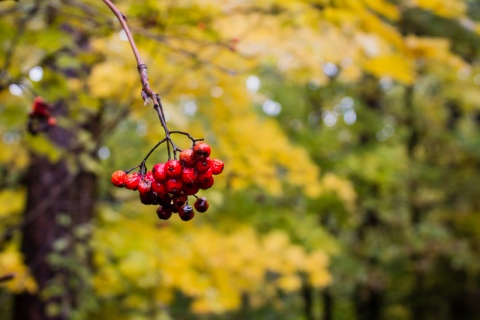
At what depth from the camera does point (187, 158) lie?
762 mm

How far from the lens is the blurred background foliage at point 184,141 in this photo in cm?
221

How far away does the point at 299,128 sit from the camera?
8.57 metres

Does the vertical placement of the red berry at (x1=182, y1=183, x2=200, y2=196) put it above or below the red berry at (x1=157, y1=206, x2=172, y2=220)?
above

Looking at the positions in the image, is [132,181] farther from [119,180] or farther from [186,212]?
[186,212]

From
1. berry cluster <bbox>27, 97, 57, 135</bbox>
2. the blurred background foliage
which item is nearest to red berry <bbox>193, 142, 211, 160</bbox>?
the blurred background foliage

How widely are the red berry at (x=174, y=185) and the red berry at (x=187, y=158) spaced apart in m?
0.03

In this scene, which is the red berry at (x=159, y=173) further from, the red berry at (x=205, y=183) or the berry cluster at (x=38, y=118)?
the berry cluster at (x=38, y=118)

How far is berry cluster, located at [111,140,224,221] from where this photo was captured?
76cm

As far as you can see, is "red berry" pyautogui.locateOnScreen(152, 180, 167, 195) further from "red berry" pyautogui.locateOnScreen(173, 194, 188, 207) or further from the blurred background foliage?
the blurred background foliage

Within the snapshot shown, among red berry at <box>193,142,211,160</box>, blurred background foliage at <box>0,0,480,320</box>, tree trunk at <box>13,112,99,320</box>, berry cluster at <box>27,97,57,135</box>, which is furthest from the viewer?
tree trunk at <box>13,112,99,320</box>

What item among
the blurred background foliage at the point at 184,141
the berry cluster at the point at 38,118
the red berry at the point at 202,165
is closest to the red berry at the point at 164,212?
the red berry at the point at 202,165

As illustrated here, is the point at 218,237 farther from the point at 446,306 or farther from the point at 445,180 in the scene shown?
the point at 446,306

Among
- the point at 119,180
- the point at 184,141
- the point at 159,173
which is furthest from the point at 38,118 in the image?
the point at 184,141

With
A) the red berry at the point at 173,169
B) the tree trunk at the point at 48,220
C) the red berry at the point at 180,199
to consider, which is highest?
the red berry at the point at 173,169
